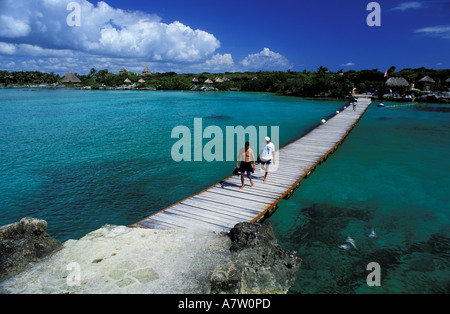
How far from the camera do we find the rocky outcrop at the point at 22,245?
21.1 ft

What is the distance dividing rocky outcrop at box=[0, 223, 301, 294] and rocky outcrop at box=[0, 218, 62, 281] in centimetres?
25

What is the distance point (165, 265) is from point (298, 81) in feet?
255

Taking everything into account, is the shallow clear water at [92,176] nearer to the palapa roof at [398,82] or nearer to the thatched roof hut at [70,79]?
the palapa roof at [398,82]

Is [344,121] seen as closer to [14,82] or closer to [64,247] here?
[64,247]

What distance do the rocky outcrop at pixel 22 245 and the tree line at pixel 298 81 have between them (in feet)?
220

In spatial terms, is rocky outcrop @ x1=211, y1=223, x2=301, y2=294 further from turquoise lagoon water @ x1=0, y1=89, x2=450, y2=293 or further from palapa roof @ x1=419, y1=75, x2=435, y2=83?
palapa roof @ x1=419, y1=75, x2=435, y2=83

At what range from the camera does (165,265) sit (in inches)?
260

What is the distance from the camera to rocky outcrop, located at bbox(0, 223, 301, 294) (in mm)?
5949

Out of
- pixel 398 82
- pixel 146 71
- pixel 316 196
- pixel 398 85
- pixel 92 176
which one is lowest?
pixel 316 196

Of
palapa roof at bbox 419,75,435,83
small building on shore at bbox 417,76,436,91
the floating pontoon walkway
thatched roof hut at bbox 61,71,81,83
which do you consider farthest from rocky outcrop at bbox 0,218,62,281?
thatched roof hut at bbox 61,71,81,83

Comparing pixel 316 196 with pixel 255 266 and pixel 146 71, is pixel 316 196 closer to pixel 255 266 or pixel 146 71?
pixel 255 266

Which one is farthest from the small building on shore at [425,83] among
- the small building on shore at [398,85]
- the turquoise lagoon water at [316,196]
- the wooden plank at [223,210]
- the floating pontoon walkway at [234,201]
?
the wooden plank at [223,210]

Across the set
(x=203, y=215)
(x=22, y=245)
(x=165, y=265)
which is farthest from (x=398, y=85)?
(x=22, y=245)
